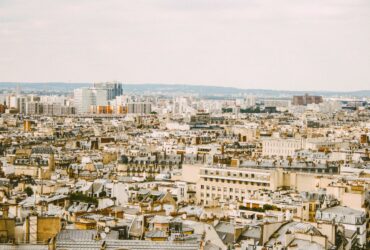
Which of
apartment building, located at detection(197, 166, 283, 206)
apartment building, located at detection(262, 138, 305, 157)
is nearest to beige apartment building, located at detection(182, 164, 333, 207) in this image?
apartment building, located at detection(197, 166, 283, 206)

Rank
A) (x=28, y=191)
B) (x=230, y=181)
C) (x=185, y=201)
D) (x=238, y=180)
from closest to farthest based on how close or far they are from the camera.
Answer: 1. (x=185, y=201)
2. (x=28, y=191)
3. (x=238, y=180)
4. (x=230, y=181)

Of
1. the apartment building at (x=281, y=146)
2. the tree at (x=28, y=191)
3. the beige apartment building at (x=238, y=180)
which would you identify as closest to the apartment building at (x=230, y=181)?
the beige apartment building at (x=238, y=180)

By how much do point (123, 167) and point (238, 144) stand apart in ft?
119

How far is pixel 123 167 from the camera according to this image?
69.9 m

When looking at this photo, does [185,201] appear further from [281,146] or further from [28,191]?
[281,146]

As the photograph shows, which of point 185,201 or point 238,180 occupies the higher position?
point 238,180

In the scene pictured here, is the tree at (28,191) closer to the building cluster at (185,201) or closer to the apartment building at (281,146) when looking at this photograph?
the building cluster at (185,201)

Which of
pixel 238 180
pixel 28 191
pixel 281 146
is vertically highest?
pixel 238 180

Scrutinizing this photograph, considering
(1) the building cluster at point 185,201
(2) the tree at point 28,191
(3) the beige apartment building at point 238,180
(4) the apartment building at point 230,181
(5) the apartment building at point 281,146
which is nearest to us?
(1) the building cluster at point 185,201

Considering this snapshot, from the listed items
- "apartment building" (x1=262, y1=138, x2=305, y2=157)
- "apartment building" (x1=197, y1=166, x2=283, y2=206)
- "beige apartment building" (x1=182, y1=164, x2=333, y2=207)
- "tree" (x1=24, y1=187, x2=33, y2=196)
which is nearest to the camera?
"tree" (x1=24, y1=187, x2=33, y2=196)

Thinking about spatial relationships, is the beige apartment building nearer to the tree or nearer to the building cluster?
the building cluster

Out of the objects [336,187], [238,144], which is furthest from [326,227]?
[238,144]

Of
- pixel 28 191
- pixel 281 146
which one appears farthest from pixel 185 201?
pixel 281 146

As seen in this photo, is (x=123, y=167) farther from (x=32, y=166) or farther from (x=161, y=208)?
(x=161, y=208)
